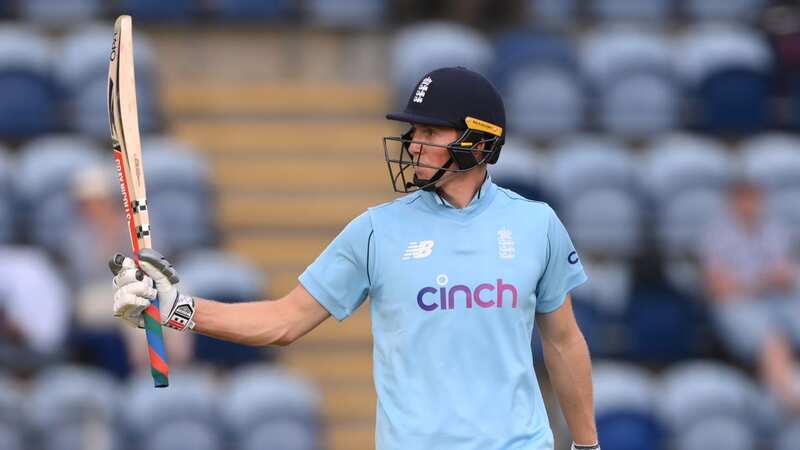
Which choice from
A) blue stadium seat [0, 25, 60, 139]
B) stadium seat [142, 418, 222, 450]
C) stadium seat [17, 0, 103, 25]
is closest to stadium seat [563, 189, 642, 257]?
stadium seat [142, 418, 222, 450]

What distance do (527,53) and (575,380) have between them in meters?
5.66

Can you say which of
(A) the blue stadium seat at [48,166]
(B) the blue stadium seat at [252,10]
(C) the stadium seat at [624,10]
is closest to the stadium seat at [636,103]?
(C) the stadium seat at [624,10]

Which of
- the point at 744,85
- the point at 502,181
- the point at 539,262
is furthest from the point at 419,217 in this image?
the point at 744,85

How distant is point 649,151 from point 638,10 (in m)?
1.46

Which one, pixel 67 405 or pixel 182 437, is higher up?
pixel 67 405

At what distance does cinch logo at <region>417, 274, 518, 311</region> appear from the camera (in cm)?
455

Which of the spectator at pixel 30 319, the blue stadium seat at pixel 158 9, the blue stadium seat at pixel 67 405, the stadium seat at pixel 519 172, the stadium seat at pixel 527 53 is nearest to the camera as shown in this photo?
the blue stadium seat at pixel 67 405

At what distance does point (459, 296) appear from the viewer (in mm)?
4562

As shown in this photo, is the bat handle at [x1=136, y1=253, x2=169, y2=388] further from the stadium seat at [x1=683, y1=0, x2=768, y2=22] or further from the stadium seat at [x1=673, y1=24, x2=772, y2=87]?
the stadium seat at [x1=683, y1=0, x2=768, y2=22]

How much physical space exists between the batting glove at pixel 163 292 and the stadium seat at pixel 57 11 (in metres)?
6.38

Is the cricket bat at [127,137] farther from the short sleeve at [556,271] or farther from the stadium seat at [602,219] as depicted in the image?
the stadium seat at [602,219]

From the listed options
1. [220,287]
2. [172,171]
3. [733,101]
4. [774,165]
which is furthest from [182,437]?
[733,101]

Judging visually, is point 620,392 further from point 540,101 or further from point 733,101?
point 733,101

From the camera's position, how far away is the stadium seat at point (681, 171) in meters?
9.70
